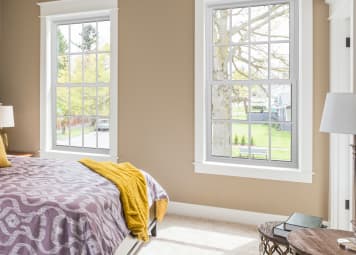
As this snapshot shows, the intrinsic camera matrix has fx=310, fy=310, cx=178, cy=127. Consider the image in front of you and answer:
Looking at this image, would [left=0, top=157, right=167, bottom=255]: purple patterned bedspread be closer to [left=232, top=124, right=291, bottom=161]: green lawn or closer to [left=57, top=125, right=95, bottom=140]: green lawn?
[left=232, top=124, right=291, bottom=161]: green lawn

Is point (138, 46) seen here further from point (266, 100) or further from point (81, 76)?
point (266, 100)

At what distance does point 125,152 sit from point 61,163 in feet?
3.53

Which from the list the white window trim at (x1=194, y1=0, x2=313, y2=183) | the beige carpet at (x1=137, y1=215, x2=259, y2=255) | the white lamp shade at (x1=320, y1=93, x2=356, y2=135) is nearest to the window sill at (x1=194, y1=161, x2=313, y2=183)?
the white window trim at (x1=194, y1=0, x2=313, y2=183)

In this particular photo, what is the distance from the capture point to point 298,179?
10.4 feet

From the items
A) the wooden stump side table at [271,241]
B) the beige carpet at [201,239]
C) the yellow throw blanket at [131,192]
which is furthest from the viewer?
the beige carpet at [201,239]

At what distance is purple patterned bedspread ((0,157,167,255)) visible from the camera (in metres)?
1.63

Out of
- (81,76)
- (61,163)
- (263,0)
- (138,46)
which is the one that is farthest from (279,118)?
(81,76)

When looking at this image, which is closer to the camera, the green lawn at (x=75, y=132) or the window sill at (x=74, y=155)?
the window sill at (x=74, y=155)

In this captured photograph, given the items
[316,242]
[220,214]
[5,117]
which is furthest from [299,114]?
[5,117]

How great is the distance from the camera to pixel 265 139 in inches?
134

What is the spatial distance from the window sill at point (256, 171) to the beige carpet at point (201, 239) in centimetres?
54

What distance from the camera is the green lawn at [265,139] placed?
3.33 meters

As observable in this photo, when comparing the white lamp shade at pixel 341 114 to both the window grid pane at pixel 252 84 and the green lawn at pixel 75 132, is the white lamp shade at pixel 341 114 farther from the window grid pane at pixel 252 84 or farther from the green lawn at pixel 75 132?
the green lawn at pixel 75 132

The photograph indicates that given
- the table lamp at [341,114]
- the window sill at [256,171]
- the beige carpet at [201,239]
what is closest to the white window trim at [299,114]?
the window sill at [256,171]
